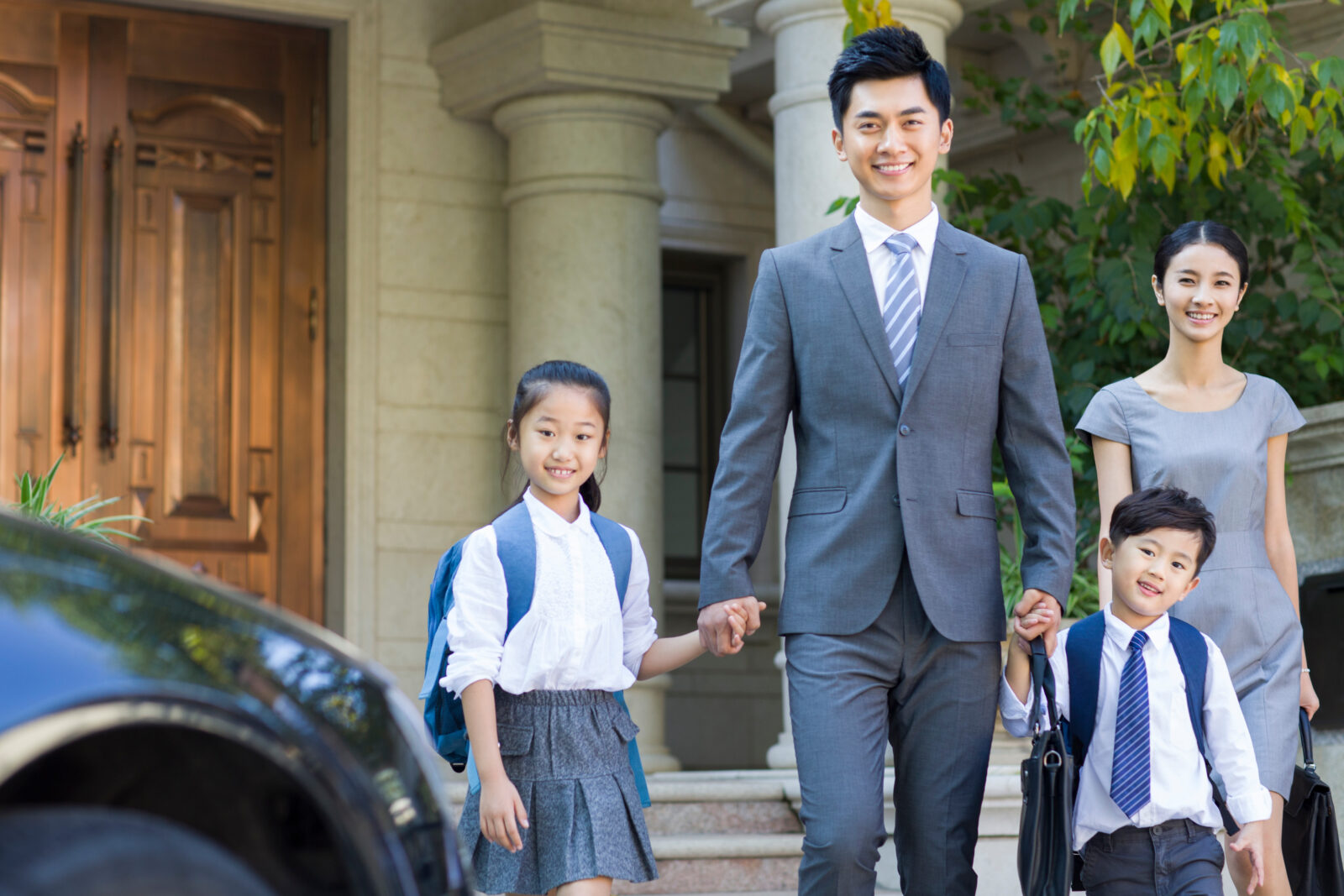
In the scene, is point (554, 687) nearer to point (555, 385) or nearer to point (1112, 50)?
point (555, 385)

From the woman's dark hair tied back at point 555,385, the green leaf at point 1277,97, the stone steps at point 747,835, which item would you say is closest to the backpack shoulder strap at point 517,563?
the woman's dark hair tied back at point 555,385

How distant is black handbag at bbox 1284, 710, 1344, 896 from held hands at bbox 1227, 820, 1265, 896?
13.0 inches

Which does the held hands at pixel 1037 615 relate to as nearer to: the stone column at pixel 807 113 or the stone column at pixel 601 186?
the stone column at pixel 807 113

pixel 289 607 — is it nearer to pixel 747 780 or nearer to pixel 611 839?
pixel 747 780

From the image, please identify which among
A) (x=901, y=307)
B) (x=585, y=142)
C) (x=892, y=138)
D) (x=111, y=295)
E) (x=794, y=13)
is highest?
(x=794, y=13)

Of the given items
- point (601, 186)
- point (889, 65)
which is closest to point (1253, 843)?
point (889, 65)

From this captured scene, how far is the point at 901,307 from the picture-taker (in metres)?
3.04

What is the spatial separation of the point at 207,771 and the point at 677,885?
379cm

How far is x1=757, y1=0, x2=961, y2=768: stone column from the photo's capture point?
595 centimetres

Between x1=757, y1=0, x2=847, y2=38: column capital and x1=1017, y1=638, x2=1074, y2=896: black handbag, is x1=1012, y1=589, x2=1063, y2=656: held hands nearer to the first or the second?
x1=1017, y1=638, x2=1074, y2=896: black handbag

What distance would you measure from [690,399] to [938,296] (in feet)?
21.1

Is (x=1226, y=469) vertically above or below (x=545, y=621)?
above

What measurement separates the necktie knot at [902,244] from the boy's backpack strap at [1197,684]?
84 cm

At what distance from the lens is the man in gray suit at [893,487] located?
2.92 meters
